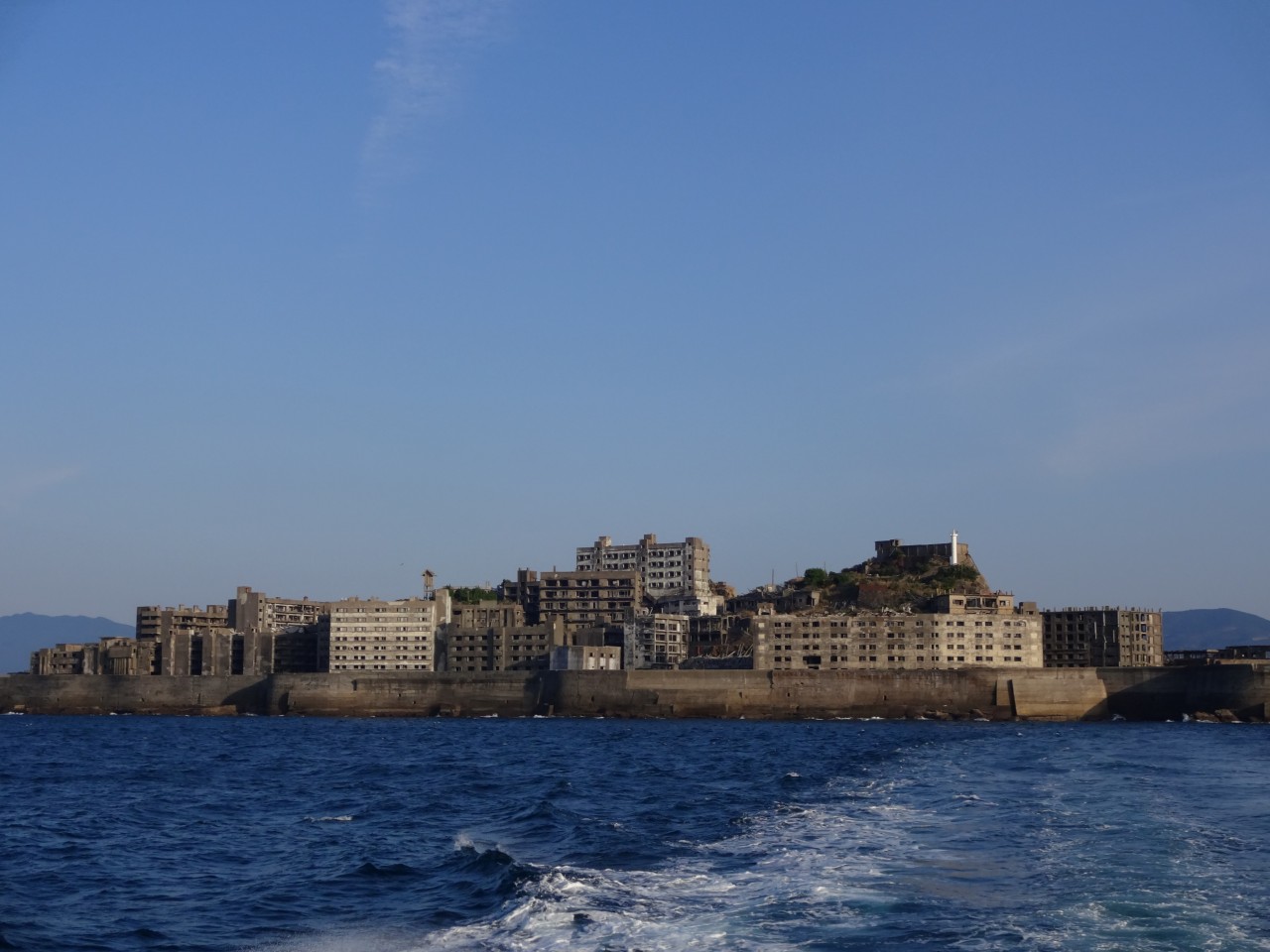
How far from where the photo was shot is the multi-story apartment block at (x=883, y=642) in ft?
433

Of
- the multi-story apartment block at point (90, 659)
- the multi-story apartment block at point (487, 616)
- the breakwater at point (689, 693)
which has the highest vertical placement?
the multi-story apartment block at point (487, 616)

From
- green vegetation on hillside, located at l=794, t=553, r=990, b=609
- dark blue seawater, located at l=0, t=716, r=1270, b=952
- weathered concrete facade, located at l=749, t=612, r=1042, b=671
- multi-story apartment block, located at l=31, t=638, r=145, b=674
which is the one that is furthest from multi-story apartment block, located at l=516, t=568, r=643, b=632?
dark blue seawater, located at l=0, t=716, r=1270, b=952

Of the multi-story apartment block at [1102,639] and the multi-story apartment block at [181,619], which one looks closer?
the multi-story apartment block at [1102,639]

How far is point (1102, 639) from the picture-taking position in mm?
148500

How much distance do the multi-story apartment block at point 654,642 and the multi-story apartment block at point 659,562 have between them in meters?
28.9

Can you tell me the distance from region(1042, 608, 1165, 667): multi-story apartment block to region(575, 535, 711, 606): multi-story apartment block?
44.7m

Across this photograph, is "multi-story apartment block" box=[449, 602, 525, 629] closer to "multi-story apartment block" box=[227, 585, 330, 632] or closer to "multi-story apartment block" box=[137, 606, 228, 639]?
"multi-story apartment block" box=[227, 585, 330, 632]

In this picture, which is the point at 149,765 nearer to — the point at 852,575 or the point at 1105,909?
the point at 1105,909

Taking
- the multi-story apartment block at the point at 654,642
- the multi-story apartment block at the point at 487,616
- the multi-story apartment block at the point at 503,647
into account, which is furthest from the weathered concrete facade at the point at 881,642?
the multi-story apartment block at the point at 487,616

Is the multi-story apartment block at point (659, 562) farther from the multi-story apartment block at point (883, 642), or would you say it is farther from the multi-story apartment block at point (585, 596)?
the multi-story apartment block at point (883, 642)

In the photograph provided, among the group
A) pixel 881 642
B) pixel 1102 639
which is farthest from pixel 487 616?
pixel 1102 639

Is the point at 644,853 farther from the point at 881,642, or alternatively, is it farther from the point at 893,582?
the point at 893,582

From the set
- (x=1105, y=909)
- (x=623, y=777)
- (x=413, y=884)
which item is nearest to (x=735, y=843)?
(x=413, y=884)

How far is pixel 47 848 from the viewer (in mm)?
36000
